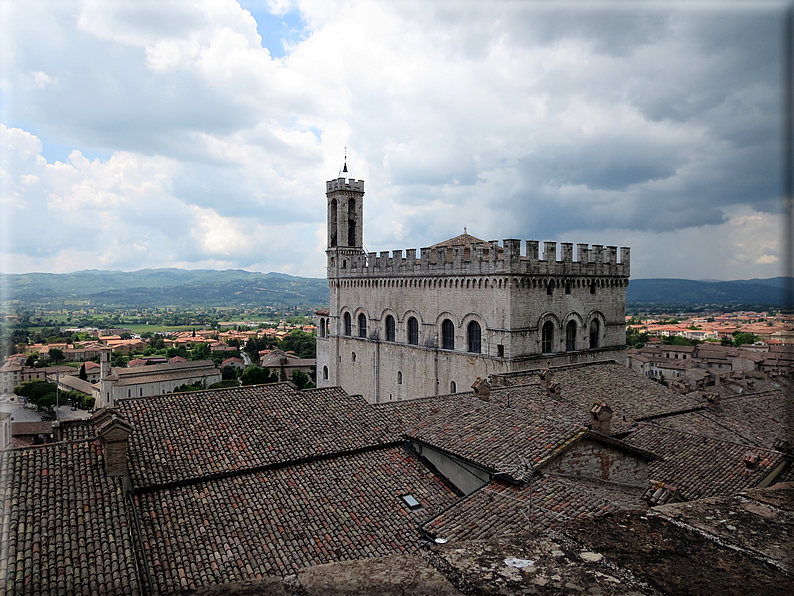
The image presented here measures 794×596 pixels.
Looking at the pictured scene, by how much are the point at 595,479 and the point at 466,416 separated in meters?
3.36

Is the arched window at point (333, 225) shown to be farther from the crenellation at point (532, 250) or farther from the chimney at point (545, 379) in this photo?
the chimney at point (545, 379)

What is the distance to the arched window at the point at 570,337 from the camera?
2306cm

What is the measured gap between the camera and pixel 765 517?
2447 millimetres

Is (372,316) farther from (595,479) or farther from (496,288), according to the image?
(595,479)

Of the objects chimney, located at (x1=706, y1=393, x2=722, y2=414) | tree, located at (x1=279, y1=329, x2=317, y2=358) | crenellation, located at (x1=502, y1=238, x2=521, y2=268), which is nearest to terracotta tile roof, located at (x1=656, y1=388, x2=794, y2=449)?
chimney, located at (x1=706, y1=393, x2=722, y2=414)

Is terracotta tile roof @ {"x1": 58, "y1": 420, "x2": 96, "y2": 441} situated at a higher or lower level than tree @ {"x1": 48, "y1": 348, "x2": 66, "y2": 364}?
higher

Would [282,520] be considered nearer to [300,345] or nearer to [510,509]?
[510,509]

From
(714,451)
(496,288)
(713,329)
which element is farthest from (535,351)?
(713,329)

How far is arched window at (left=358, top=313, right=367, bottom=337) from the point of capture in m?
28.8

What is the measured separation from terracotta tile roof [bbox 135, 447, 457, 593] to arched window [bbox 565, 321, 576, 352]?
43.6ft

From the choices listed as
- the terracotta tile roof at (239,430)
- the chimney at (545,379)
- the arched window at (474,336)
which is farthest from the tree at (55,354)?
the chimney at (545,379)

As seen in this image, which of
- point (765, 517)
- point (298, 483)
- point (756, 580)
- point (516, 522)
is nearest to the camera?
point (756, 580)

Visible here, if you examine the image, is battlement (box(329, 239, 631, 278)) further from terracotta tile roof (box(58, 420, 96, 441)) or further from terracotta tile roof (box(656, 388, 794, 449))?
terracotta tile roof (box(58, 420, 96, 441))

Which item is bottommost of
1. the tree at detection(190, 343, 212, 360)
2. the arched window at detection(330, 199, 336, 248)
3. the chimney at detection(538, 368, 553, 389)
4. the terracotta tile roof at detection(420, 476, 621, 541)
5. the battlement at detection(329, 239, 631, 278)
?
the tree at detection(190, 343, 212, 360)
